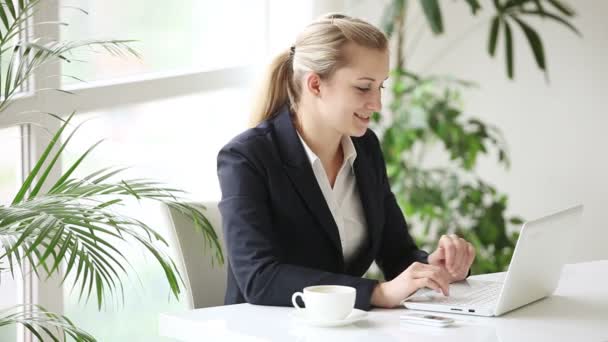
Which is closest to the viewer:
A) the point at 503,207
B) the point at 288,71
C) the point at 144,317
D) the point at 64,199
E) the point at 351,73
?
the point at 64,199

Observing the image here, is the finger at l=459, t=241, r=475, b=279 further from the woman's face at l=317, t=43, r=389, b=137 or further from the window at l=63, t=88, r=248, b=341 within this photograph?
the window at l=63, t=88, r=248, b=341

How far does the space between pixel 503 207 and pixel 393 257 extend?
156 centimetres

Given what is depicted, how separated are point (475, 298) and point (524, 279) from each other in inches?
5.2

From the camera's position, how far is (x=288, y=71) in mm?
2299

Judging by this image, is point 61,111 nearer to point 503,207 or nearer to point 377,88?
point 377,88

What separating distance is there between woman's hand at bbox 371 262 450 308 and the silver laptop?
0.03m

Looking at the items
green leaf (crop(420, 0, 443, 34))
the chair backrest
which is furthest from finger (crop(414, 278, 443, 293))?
green leaf (crop(420, 0, 443, 34))

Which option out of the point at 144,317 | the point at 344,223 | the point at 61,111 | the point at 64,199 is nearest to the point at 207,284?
the point at 344,223

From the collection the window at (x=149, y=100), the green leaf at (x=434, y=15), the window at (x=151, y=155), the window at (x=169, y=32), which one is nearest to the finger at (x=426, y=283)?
the window at (x=149, y=100)

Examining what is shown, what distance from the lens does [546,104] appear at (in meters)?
4.10

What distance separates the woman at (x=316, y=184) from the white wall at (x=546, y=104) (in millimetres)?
1678

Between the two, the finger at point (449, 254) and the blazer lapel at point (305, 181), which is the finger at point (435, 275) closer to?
the finger at point (449, 254)

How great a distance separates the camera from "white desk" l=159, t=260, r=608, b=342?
159cm

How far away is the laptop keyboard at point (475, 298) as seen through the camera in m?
1.81
